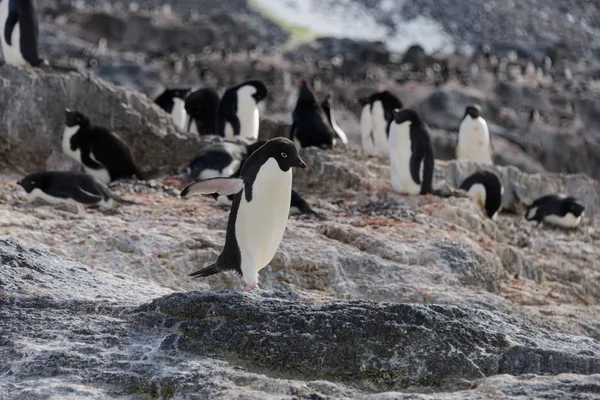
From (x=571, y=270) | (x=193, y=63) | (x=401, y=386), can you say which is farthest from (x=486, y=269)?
(x=193, y=63)

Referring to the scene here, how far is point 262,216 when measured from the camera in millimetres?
6207

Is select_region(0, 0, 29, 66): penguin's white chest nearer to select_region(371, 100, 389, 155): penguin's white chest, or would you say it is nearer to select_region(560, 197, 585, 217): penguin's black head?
select_region(371, 100, 389, 155): penguin's white chest

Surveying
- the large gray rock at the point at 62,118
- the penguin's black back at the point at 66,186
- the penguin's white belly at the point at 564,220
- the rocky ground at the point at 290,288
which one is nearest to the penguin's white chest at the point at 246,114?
the rocky ground at the point at 290,288

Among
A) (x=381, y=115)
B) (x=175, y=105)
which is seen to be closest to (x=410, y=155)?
(x=381, y=115)

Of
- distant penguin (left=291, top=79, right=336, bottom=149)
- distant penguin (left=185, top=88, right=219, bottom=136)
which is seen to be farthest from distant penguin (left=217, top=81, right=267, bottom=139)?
distant penguin (left=185, top=88, right=219, bottom=136)

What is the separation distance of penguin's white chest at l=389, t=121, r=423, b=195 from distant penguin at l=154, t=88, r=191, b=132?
19.3ft

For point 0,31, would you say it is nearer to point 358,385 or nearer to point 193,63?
point 358,385

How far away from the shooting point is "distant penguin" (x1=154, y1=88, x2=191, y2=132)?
1672 cm

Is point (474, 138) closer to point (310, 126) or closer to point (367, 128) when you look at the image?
point (367, 128)

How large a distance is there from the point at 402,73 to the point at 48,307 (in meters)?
43.1

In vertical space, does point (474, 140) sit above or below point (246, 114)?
below

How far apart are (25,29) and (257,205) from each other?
24.0 ft

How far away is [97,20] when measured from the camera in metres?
59.0

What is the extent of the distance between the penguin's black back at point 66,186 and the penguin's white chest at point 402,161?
3566 millimetres
